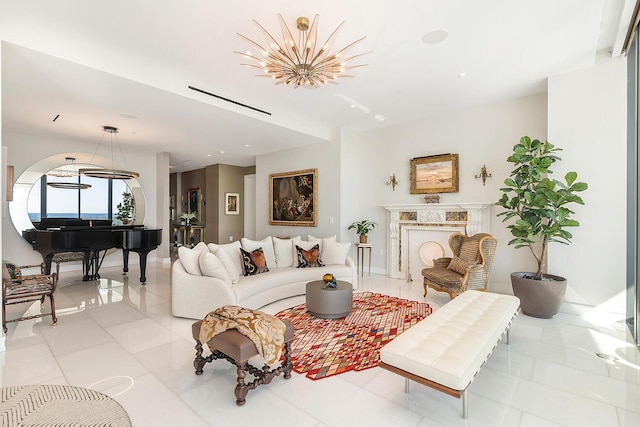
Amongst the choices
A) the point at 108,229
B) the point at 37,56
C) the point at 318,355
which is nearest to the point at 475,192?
the point at 318,355

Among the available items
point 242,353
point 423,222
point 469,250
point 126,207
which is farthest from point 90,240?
point 469,250

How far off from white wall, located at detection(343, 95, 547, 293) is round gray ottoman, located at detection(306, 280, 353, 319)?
261 centimetres

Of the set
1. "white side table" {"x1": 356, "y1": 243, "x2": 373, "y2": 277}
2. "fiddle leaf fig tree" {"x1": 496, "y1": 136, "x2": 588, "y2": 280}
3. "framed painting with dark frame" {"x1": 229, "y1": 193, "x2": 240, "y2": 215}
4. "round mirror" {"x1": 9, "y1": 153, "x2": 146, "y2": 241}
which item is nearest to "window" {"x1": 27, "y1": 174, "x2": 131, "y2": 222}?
"round mirror" {"x1": 9, "y1": 153, "x2": 146, "y2": 241}

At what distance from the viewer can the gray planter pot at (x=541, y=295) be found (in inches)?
146

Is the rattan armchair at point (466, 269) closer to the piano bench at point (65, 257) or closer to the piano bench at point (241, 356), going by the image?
the piano bench at point (241, 356)

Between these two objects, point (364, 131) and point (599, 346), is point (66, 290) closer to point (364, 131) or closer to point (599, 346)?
point (364, 131)

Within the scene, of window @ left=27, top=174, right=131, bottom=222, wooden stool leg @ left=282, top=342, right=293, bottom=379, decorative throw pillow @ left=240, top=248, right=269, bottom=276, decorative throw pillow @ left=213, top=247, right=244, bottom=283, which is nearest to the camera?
wooden stool leg @ left=282, top=342, right=293, bottom=379

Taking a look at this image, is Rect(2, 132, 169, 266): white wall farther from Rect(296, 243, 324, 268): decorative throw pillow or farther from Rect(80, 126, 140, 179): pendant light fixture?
Rect(296, 243, 324, 268): decorative throw pillow

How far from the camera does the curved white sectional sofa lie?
3.67 m

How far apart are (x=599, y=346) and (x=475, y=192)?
282cm

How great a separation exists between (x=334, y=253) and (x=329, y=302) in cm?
166

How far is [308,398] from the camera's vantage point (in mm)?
2156

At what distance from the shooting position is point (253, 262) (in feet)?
14.8

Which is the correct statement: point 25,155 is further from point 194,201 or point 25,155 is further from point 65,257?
point 194,201
